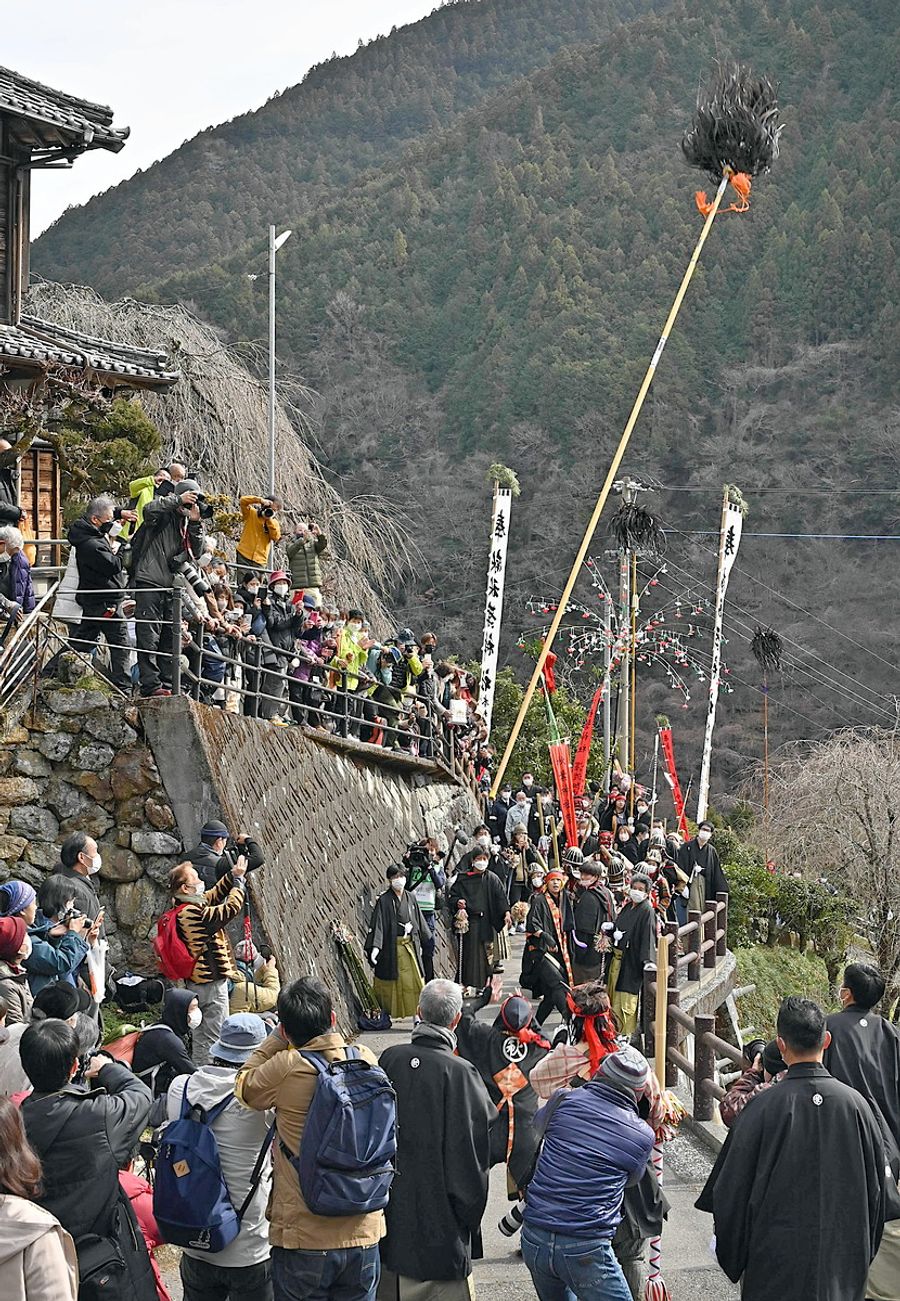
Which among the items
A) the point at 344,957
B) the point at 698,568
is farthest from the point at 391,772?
the point at 698,568

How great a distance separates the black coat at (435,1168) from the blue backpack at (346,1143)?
43 cm

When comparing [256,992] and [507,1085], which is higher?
[256,992]

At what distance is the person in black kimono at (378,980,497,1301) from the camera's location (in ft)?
17.4

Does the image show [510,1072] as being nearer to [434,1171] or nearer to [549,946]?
[434,1171]

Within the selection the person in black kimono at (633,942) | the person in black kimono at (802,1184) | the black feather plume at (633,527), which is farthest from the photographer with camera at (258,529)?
the black feather plume at (633,527)

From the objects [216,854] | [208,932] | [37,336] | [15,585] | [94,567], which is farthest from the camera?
[37,336]

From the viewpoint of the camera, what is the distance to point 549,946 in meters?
11.6

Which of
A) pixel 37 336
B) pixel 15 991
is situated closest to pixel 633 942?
pixel 15 991

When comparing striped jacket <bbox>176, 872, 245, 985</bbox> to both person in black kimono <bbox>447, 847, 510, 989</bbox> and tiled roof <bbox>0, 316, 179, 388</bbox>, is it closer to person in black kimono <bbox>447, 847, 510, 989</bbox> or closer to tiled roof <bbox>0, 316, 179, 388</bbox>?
person in black kimono <bbox>447, 847, 510, 989</bbox>

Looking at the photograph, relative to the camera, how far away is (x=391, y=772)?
16984 millimetres

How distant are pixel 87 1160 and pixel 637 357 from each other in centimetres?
6421

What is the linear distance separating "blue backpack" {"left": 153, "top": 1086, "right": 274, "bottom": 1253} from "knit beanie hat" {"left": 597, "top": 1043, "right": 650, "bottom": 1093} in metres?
1.22

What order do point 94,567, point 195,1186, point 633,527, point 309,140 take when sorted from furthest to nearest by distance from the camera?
point 309,140
point 633,527
point 94,567
point 195,1186

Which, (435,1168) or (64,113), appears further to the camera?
(64,113)
